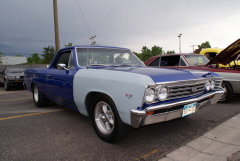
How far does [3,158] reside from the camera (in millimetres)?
2328

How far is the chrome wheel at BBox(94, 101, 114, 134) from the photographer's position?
275cm

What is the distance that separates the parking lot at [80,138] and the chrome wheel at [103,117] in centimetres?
21

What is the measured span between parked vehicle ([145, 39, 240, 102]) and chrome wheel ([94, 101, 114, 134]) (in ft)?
12.4

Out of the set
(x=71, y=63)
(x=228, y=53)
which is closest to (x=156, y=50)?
(x=228, y=53)

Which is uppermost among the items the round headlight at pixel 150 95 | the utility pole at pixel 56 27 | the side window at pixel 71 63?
the utility pole at pixel 56 27

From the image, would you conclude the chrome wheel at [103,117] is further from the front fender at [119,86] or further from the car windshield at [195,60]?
the car windshield at [195,60]

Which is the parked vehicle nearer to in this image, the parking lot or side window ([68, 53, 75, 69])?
the parking lot

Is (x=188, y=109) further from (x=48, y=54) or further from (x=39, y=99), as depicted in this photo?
(x=48, y=54)

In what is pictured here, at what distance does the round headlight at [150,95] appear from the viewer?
2143 millimetres

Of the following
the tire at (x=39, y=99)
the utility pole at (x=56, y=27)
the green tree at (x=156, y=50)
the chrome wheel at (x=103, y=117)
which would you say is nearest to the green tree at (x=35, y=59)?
the green tree at (x=156, y=50)

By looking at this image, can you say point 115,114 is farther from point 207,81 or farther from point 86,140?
point 207,81

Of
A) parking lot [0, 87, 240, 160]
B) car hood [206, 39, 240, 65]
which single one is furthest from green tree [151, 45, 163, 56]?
parking lot [0, 87, 240, 160]

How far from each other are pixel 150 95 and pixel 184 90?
64 cm

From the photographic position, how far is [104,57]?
353 cm
